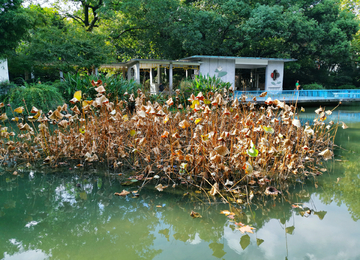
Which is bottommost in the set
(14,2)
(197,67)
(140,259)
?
(140,259)

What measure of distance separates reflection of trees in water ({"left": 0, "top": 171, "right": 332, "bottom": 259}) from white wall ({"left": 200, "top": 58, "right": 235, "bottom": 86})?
13.4 meters

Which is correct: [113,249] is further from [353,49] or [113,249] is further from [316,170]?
[353,49]

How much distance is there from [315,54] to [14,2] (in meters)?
18.4

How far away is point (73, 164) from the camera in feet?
14.0

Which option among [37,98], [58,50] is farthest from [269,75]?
[37,98]

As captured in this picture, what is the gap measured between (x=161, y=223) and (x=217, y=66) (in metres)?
14.9

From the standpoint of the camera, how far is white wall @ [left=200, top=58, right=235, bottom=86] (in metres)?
16.2

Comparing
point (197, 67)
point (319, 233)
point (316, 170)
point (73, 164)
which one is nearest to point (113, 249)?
point (319, 233)

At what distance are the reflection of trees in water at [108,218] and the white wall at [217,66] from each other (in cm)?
1342

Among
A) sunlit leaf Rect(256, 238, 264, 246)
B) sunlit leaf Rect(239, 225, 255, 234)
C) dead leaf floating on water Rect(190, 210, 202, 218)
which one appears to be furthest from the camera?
dead leaf floating on water Rect(190, 210, 202, 218)

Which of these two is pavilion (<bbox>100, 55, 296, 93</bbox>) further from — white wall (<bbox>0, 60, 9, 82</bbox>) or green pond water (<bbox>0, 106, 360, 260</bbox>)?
green pond water (<bbox>0, 106, 360, 260</bbox>)

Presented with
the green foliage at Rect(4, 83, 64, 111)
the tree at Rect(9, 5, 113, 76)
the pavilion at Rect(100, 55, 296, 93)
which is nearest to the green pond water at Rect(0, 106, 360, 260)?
the green foliage at Rect(4, 83, 64, 111)

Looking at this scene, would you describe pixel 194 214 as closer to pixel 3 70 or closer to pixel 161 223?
pixel 161 223

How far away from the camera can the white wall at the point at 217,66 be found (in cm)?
1623
